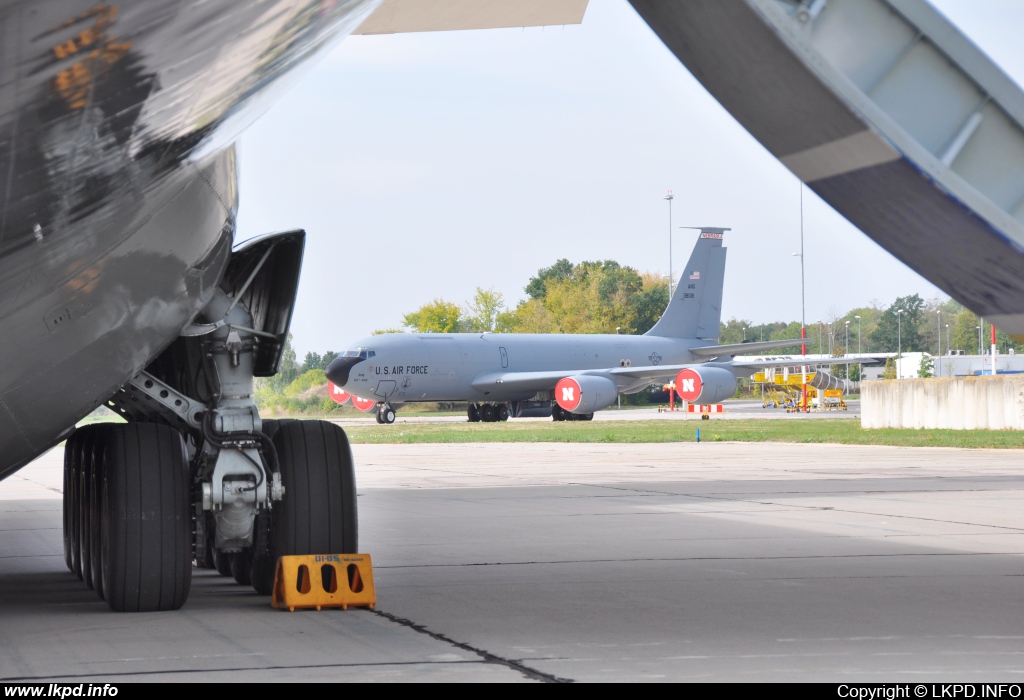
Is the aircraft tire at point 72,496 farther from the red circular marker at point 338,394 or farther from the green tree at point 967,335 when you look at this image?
the green tree at point 967,335

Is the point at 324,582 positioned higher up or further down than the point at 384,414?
further down

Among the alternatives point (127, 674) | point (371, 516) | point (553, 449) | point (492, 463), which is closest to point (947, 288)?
point (127, 674)

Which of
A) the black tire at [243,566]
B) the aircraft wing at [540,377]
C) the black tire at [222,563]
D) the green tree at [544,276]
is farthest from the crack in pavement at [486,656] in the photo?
the green tree at [544,276]

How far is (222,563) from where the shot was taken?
6273 mm

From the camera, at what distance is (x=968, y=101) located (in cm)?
418

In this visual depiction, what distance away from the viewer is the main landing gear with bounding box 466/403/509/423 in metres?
39.4

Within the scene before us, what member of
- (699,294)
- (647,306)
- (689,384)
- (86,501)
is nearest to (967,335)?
(647,306)

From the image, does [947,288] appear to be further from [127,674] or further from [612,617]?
[127,674]

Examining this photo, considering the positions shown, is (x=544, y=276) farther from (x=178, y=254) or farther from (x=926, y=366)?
(x=178, y=254)

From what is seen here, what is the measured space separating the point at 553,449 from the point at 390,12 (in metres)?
12.2

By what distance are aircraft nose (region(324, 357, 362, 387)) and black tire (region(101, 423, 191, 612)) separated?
28.9 meters

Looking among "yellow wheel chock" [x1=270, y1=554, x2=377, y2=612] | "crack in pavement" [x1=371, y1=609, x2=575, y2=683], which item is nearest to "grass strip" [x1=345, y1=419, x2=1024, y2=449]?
"yellow wheel chock" [x1=270, y1=554, x2=377, y2=612]

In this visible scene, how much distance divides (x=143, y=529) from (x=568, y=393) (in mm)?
30219

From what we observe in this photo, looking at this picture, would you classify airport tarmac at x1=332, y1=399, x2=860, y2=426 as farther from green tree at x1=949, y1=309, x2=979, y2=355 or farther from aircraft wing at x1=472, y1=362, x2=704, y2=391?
green tree at x1=949, y1=309, x2=979, y2=355
